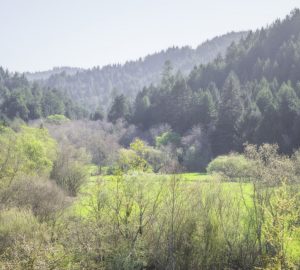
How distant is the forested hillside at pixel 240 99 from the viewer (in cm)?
6081

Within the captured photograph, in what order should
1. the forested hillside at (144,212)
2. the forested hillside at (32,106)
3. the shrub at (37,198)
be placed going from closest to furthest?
the forested hillside at (144,212), the shrub at (37,198), the forested hillside at (32,106)

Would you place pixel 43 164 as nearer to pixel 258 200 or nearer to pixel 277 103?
pixel 258 200

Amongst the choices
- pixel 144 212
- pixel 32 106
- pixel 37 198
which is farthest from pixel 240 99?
pixel 32 106

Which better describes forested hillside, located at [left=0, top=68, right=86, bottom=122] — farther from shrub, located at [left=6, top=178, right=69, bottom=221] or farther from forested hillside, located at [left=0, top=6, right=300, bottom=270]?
shrub, located at [left=6, top=178, right=69, bottom=221]

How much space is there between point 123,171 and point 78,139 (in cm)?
5695

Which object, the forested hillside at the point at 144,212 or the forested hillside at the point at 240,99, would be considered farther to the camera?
the forested hillside at the point at 240,99

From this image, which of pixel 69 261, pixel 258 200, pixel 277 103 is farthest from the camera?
pixel 277 103

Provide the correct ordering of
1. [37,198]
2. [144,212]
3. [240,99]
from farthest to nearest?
[240,99], [37,198], [144,212]

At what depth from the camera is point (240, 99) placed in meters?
71.9

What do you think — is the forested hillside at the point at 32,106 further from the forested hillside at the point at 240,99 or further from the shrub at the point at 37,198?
the shrub at the point at 37,198

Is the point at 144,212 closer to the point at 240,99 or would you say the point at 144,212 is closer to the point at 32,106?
the point at 240,99

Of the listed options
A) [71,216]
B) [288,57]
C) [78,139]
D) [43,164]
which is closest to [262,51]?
[288,57]

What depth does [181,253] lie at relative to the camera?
24.3 meters

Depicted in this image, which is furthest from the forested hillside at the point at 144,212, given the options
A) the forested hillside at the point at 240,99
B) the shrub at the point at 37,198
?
the forested hillside at the point at 240,99
